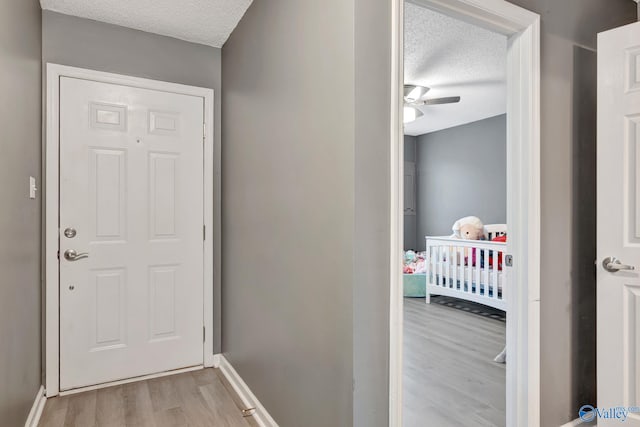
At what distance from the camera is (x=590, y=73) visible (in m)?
1.91

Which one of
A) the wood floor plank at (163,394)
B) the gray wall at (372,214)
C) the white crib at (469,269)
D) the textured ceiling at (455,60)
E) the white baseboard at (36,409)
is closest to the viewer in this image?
the gray wall at (372,214)

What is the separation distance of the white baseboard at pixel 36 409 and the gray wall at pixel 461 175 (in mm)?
5270

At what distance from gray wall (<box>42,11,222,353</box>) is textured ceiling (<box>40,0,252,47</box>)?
0.21 feet

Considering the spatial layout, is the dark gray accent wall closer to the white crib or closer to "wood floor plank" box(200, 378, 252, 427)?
the white crib

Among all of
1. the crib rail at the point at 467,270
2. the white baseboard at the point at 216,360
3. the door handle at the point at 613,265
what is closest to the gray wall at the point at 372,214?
the door handle at the point at 613,265

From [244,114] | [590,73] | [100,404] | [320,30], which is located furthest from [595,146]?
[100,404]

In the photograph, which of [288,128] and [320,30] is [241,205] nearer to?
[288,128]

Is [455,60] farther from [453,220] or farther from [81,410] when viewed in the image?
[81,410]

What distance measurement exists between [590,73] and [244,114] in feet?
6.41

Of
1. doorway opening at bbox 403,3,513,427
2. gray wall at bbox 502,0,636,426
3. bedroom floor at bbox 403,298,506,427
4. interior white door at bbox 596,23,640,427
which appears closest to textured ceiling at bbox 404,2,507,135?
doorway opening at bbox 403,3,513,427

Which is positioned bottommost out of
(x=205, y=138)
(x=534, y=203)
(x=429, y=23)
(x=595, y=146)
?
(x=534, y=203)

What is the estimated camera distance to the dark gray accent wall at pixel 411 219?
6496mm

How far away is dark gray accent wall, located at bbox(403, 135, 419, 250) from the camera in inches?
256

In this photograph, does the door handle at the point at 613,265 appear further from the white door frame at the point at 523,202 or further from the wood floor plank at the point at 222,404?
the wood floor plank at the point at 222,404
